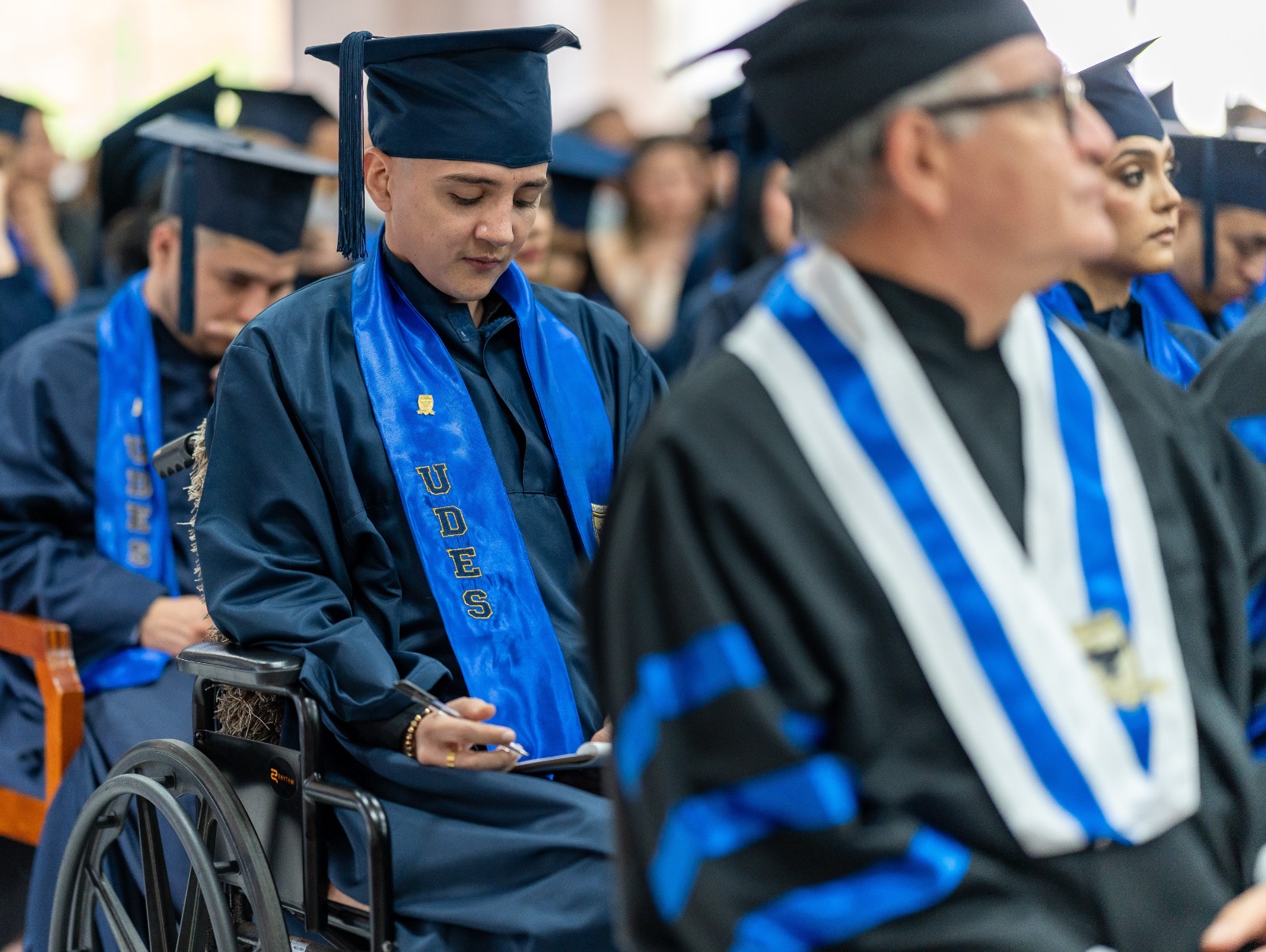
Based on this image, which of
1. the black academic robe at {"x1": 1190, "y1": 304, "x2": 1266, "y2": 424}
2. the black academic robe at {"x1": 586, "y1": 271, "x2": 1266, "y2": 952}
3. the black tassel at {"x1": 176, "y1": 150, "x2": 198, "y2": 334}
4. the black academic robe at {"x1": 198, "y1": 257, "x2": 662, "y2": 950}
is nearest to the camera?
the black academic robe at {"x1": 586, "y1": 271, "x2": 1266, "y2": 952}

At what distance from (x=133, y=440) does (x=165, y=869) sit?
1.07m

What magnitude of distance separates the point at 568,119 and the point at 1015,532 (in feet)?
31.8

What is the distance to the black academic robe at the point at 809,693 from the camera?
49.3 inches

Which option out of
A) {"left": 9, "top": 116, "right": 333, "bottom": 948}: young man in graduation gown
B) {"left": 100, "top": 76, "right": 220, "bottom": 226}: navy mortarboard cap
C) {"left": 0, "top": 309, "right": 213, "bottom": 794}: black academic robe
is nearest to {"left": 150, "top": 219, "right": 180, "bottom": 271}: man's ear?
{"left": 9, "top": 116, "right": 333, "bottom": 948}: young man in graduation gown

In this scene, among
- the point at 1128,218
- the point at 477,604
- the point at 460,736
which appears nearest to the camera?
the point at 460,736

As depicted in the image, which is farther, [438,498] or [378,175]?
[378,175]

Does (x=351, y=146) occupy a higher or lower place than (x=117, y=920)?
higher

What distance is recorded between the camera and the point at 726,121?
564cm

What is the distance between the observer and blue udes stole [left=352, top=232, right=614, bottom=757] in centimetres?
222

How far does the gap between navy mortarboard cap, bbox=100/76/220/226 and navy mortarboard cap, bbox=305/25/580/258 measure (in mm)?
1738

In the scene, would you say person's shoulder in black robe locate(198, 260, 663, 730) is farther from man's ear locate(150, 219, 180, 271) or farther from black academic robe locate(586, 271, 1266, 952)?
man's ear locate(150, 219, 180, 271)

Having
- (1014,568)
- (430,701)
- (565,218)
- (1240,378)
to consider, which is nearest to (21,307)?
(565,218)

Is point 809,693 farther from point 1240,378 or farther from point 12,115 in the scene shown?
point 12,115

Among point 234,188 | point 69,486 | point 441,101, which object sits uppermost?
point 441,101
